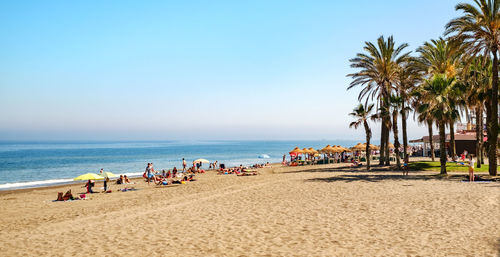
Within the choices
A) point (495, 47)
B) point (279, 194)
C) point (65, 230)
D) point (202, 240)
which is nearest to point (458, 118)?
point (495, 47)

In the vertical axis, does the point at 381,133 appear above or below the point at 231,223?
above

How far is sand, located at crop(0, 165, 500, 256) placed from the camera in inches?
360

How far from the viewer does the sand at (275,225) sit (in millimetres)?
9148

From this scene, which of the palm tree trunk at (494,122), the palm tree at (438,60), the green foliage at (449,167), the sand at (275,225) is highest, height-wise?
the palm tree at (438,60)

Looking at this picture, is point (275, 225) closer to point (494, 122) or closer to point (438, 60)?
point (494, 122)

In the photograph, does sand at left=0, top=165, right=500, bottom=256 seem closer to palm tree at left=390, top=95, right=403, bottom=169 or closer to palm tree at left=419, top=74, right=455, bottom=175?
palm tree at left=419, top=74, right=455, bottom=175

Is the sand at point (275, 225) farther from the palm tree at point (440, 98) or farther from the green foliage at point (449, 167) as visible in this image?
the green foliage at point (449, 167)

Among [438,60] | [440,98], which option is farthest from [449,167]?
[438,60]

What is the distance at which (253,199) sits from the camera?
17250 mm

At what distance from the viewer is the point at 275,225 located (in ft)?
38.2

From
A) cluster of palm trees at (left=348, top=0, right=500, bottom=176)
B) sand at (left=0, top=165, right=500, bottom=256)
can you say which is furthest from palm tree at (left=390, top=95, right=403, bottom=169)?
sand at (left=0, top=165, right=500, bottom=256)

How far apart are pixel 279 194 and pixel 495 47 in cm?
1882

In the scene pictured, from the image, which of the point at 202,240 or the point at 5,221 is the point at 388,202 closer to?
the point at 202,240

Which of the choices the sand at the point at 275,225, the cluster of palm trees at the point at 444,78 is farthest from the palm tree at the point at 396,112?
the sand at the point at 275,225
